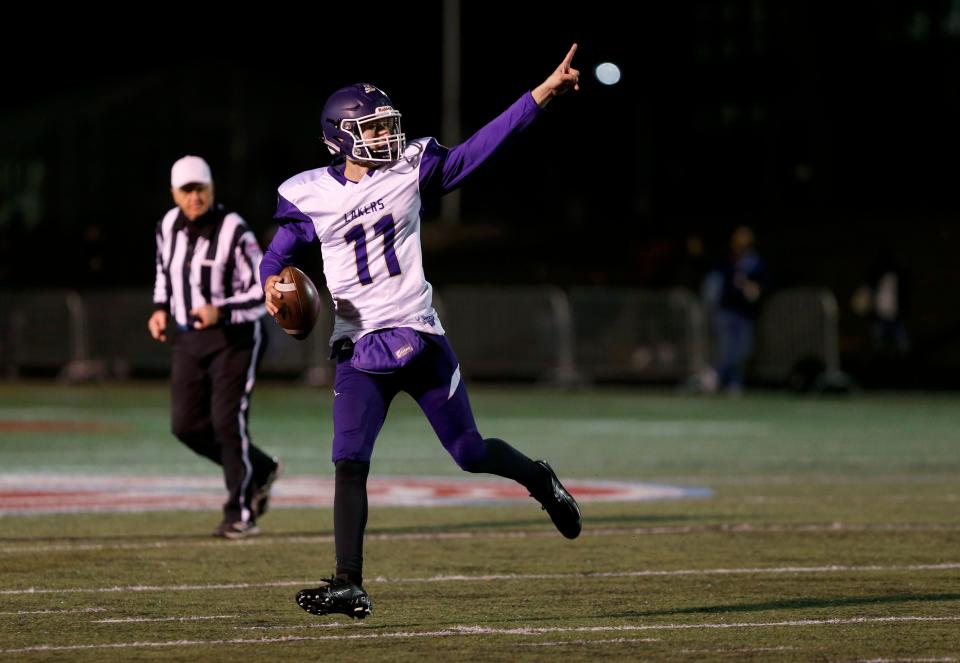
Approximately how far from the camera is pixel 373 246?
25.2 feet

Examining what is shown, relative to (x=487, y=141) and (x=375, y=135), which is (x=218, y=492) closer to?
(x=375, y=135)

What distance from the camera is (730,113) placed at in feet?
204

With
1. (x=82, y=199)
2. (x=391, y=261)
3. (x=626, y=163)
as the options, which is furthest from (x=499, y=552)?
(x=626, y=163)

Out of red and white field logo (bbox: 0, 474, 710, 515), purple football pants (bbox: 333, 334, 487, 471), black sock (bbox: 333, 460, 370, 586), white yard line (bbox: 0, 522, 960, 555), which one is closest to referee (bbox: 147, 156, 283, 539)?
white yard line (bbox: 0, 522, 960, 555)

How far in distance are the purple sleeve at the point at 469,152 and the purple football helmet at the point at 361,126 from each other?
160mm

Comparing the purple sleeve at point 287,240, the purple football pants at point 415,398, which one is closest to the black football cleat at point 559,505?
the purple football pants at point 415,398

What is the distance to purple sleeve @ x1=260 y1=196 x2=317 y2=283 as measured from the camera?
305 inches

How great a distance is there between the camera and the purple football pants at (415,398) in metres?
7.45

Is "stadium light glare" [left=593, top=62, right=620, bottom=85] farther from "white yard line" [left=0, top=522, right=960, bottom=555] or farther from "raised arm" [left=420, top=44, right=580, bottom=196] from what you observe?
"white yard line" [left=0, top=522, right=960, bottom=555]

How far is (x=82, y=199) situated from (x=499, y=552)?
4513cm

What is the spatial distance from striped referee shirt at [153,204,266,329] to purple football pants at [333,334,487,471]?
9.53 feet

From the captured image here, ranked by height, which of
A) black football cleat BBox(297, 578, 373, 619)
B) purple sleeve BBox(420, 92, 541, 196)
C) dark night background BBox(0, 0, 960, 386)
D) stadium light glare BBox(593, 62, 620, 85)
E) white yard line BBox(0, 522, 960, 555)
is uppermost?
dark night background BBox(0, 0, 960, 386)

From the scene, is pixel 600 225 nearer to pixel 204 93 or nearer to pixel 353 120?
pixel 204 93

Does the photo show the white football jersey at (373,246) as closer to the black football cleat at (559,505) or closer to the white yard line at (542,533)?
the black football cleat at (559,505)
